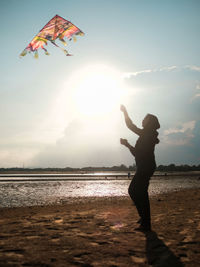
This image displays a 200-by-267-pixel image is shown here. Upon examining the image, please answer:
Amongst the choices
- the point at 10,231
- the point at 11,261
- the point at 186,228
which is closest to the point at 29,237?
the point at 10,231

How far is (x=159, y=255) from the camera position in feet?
12.1

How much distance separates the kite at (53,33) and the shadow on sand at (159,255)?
5.86m

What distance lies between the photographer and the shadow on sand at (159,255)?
334 cm

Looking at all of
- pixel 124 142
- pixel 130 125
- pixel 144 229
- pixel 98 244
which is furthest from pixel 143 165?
pixel 98 244

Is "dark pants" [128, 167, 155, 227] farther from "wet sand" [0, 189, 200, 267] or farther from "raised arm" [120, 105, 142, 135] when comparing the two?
"raised arm" [120, 105, 142, 135]

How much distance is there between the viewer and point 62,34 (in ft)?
26.5

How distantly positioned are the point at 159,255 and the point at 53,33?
23.9 feet

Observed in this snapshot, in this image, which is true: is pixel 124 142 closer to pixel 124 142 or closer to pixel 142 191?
pixel 124 142

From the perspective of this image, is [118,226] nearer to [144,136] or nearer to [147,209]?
[147,209]

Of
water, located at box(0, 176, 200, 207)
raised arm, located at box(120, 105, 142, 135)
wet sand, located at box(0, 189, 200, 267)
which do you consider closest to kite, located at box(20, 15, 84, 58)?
raised arm, located at box(120, 105, 142, 135)

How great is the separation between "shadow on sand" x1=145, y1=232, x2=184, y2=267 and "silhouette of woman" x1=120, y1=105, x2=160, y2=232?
82cm

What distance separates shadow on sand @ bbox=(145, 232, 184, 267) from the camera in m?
3.34

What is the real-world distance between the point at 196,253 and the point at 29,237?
2.98m

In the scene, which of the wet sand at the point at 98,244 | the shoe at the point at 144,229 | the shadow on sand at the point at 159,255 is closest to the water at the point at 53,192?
the wet sand at the point at 98,244
